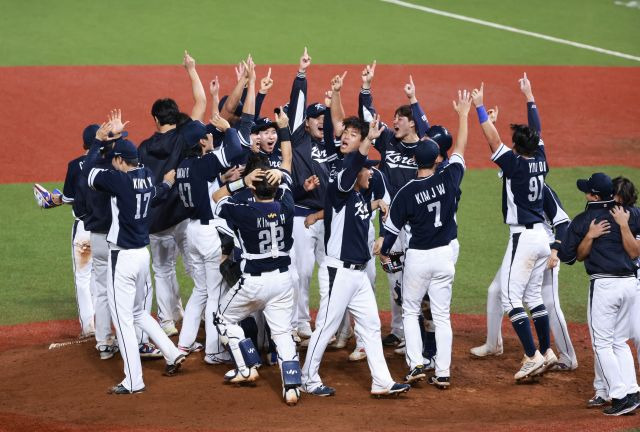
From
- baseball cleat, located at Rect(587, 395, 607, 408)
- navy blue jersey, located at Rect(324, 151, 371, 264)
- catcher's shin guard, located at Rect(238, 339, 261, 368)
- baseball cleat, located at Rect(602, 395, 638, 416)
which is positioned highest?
navy blue jersey, located at Rect(324, 151, 371, 264)

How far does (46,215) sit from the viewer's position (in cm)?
1245

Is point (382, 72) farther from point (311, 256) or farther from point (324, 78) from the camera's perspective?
point (311, 256)

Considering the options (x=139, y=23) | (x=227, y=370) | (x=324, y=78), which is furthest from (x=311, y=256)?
(x=139, y=23)

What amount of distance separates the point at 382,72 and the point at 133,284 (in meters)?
12.8

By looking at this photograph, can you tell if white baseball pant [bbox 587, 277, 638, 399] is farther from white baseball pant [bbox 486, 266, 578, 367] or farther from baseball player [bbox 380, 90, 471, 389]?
baseball player [bbox 380, 90, 471, 389]

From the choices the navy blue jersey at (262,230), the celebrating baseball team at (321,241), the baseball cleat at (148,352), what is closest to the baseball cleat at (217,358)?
the celebrating baseball team at (321,241)

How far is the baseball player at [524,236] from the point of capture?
24.8 ft

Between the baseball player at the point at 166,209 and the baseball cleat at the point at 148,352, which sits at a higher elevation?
the baseball player at the point at 166,209

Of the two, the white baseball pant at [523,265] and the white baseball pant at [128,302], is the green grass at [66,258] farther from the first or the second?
the white baseball pant at [128,302]

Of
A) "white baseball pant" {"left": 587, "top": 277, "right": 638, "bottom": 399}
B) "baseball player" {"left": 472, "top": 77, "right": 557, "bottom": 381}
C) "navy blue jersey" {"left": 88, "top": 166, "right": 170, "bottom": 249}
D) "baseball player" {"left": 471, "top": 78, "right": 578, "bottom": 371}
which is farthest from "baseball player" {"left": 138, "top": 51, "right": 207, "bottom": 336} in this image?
"white baseball pant" {"left": 587, "top": 277, "right": 638, "bottom": 399}

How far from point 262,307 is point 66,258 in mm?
4705

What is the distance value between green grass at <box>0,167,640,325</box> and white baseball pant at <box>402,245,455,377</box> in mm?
2434

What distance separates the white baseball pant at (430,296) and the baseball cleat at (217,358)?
1535mm

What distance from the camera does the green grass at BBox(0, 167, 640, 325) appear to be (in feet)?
32.1
